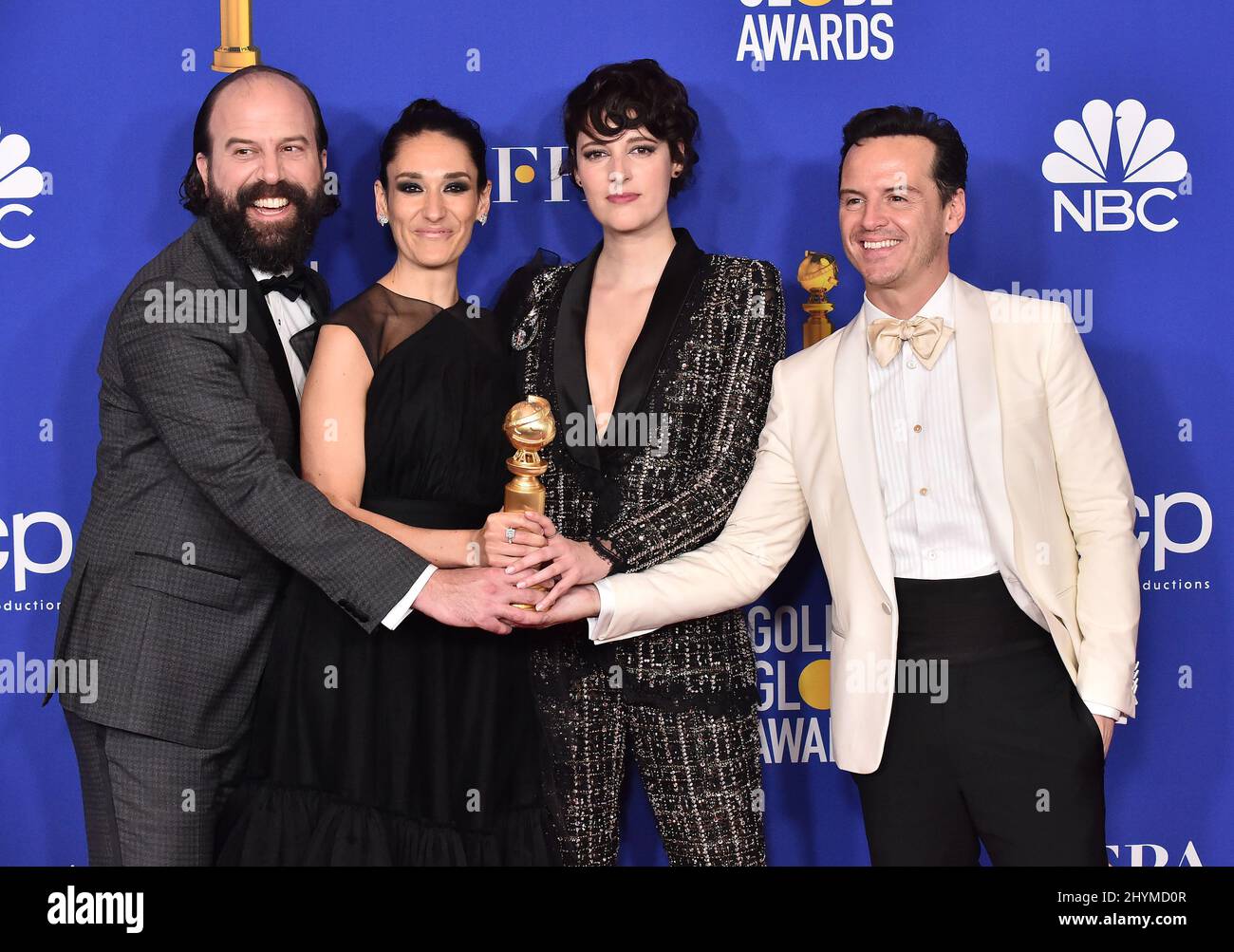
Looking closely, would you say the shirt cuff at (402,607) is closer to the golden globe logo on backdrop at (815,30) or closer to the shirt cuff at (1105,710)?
the shirt cuff at (1105,710)

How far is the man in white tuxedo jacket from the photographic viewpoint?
2400mm

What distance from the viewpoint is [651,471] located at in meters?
2.62

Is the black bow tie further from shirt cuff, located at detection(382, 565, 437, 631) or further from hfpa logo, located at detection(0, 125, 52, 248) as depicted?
hfpa logo, located at detection(0, 125, 52, 248)

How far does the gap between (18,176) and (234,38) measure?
0.68 meters

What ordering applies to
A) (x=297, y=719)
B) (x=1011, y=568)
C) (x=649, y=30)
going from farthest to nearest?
(x=649, y=30), (x=297, y=719), (x=1011, y=568)

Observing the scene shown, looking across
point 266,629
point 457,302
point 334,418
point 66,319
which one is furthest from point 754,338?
point 66,319

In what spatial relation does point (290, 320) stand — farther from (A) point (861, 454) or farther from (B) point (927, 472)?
(B) point (927, 472)

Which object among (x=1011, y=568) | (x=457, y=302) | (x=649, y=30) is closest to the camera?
(x=1011, y=568)

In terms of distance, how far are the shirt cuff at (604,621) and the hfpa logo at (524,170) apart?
116 cm

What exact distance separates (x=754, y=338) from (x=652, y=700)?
79 cm

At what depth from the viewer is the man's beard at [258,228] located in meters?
2.73

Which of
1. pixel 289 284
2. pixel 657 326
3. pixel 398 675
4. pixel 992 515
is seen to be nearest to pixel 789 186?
pixel 657 326

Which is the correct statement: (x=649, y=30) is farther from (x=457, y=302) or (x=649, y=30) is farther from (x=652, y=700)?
(x=652, y=700)

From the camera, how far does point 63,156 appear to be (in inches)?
126
